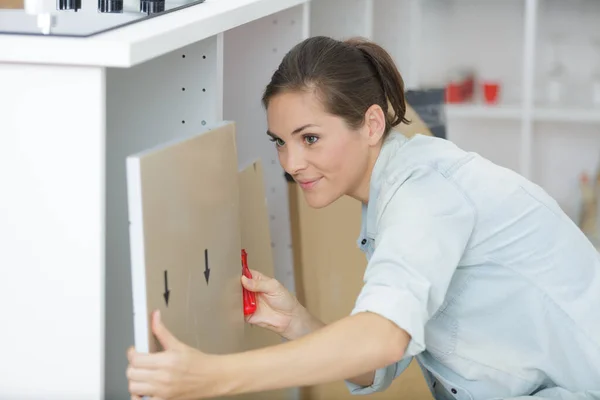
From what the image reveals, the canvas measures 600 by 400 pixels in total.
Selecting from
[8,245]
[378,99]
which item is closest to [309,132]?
[378,99]

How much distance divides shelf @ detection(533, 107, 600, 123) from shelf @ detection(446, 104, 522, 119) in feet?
0.26

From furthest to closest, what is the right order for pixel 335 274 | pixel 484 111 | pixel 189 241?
pixel 484 111 → pixel 335 274 → pixel 189 241

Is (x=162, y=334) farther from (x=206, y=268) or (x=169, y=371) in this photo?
(x=206, y=268)

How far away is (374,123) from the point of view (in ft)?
4.61

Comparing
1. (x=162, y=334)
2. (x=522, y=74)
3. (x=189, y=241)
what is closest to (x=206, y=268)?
(x=189, y=241)

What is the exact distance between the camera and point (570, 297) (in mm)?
1359

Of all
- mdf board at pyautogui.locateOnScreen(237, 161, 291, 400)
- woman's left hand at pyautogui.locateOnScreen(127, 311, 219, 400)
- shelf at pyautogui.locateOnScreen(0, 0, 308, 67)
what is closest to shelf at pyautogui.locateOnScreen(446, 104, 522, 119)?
mdf board at pyautogui.locateOnScreen(237, 161, 291, 400)

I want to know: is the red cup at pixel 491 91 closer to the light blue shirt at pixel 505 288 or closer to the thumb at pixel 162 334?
the light blue shirt at pixel 505 288

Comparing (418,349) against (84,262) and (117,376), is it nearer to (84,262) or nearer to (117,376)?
(84,262)

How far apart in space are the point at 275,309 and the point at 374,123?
0.35 meters

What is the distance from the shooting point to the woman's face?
1.34m

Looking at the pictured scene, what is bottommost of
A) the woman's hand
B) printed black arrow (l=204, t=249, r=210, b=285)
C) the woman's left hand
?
the woman's hand

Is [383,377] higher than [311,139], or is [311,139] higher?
[311,139]

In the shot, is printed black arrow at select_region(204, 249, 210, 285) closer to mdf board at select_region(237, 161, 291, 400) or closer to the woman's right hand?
the woman's right hand
